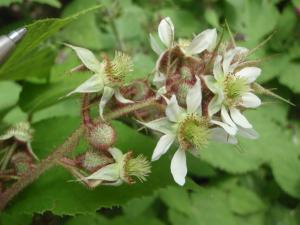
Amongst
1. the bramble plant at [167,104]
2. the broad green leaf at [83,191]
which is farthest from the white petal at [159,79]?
the broad green leaf at [83,191]

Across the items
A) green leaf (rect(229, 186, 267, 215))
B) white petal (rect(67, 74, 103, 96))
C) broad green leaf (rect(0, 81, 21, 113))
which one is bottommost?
green leaf (rect(229, 186, 267, 215))

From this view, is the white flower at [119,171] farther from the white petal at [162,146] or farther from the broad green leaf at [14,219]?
the broad green leaf at [14,219]

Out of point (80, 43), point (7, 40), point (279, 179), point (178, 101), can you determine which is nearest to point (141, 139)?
point (178, 101)

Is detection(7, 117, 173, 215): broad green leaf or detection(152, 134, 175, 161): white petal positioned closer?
detection(152, 134, 175, 161): white petal

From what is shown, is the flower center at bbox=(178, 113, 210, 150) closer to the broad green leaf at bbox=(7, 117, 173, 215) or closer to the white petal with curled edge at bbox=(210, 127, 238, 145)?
the white petal with curled edge at bbox=(210, 127, 238, 145)

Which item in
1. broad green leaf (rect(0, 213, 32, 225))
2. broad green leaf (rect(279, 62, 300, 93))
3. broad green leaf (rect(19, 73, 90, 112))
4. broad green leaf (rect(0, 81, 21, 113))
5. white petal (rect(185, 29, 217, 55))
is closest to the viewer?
white petal (rect(185, 29, 217, 55))

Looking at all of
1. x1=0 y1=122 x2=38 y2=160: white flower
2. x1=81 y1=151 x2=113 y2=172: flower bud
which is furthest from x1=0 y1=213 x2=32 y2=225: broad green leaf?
x1=81 y1=151 x2=113 y2=172: flower bud

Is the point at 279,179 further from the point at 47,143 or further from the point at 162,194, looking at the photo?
the point at 47,143
